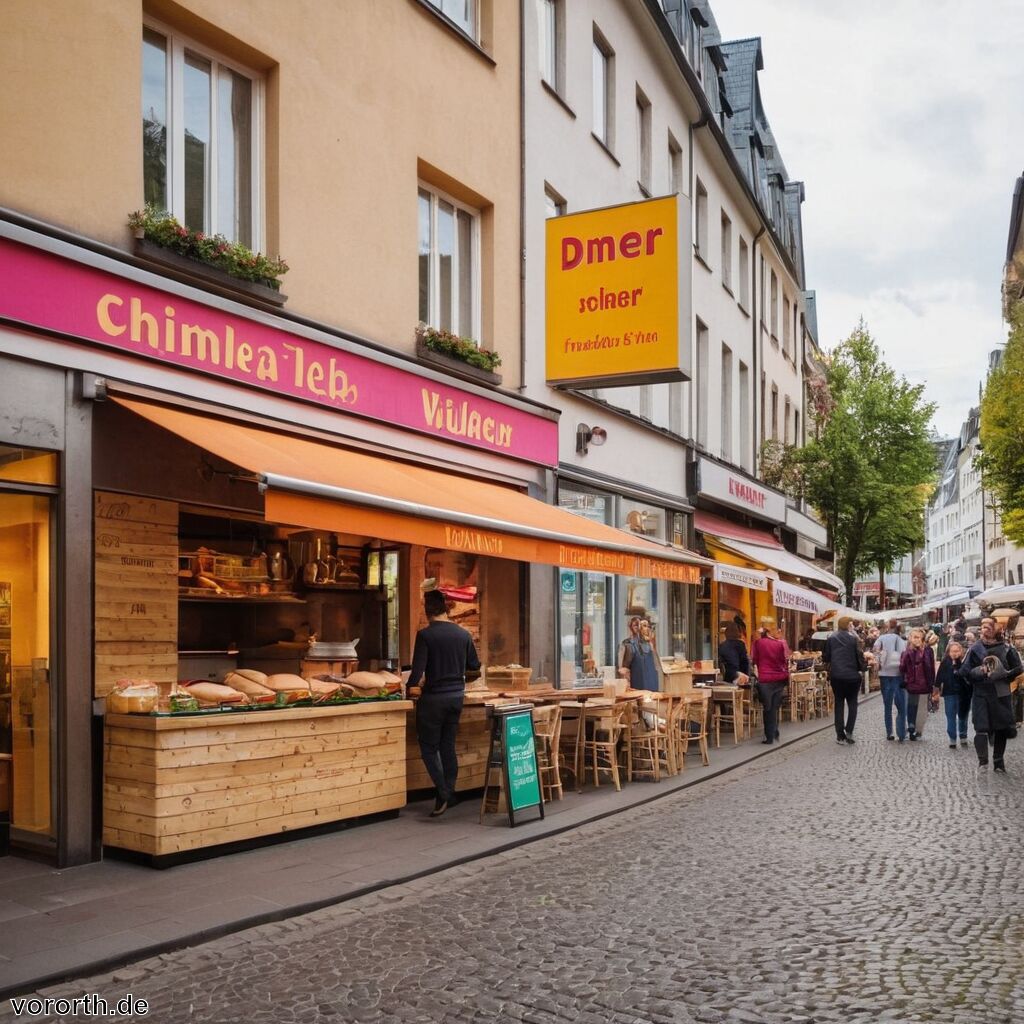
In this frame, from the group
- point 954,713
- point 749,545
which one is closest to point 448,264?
point 954,713

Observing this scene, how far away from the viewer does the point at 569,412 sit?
16859mm

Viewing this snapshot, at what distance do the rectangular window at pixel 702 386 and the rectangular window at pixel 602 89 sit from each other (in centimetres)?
580

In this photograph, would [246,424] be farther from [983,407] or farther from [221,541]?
[983,407]

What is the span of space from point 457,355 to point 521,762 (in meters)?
5.33

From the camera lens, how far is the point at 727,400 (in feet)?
90.3

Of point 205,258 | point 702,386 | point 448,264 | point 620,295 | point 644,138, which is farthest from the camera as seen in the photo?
point 702,386

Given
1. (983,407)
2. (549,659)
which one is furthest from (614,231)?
(983,407)

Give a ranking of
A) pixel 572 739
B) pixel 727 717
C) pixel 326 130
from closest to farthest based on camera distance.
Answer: pixel 326 130 → pixel 572 739 → pixel 727 717

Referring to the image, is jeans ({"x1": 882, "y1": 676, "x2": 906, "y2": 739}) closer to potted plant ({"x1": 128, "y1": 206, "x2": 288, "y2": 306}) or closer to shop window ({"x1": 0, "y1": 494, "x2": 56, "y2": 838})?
potted plant ({"x1": 128, "y1": 206, "x2": 288, "y2": 306})

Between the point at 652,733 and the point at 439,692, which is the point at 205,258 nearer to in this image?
the point at 439,692

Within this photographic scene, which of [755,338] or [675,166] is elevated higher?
[675,166]

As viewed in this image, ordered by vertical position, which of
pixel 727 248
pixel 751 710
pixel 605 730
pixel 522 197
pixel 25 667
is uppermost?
pixel 727 248

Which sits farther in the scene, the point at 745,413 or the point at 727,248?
the point at 745,413

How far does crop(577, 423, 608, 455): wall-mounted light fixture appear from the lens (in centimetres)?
1711
